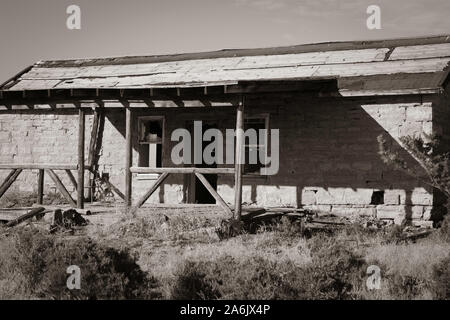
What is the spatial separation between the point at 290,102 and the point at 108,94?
4326 millimetres

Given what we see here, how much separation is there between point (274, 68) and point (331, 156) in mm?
3278

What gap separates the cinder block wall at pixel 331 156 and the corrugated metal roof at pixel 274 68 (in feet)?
2.10

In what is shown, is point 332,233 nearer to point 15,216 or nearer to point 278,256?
point 278,256

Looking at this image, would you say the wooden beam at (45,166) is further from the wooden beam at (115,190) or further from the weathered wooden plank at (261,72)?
the weathered wooden plank at (261,72)

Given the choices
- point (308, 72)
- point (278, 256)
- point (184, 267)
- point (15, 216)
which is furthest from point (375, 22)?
point (15, 216)

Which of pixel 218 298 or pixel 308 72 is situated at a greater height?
pixel 308 72

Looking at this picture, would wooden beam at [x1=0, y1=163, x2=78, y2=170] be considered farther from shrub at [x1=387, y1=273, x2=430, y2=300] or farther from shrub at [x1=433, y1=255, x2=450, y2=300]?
shrub at [x1=433, y1=255, x2=450, y2=300]

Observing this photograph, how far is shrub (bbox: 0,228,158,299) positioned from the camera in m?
5.99

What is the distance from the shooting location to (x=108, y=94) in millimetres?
11430

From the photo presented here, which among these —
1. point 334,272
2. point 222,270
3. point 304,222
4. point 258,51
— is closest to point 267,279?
point 222,270

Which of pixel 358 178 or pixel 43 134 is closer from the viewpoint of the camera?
pixel 358 178

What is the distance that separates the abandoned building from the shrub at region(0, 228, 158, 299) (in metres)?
3.67

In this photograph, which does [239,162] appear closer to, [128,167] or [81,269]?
[128,167]
